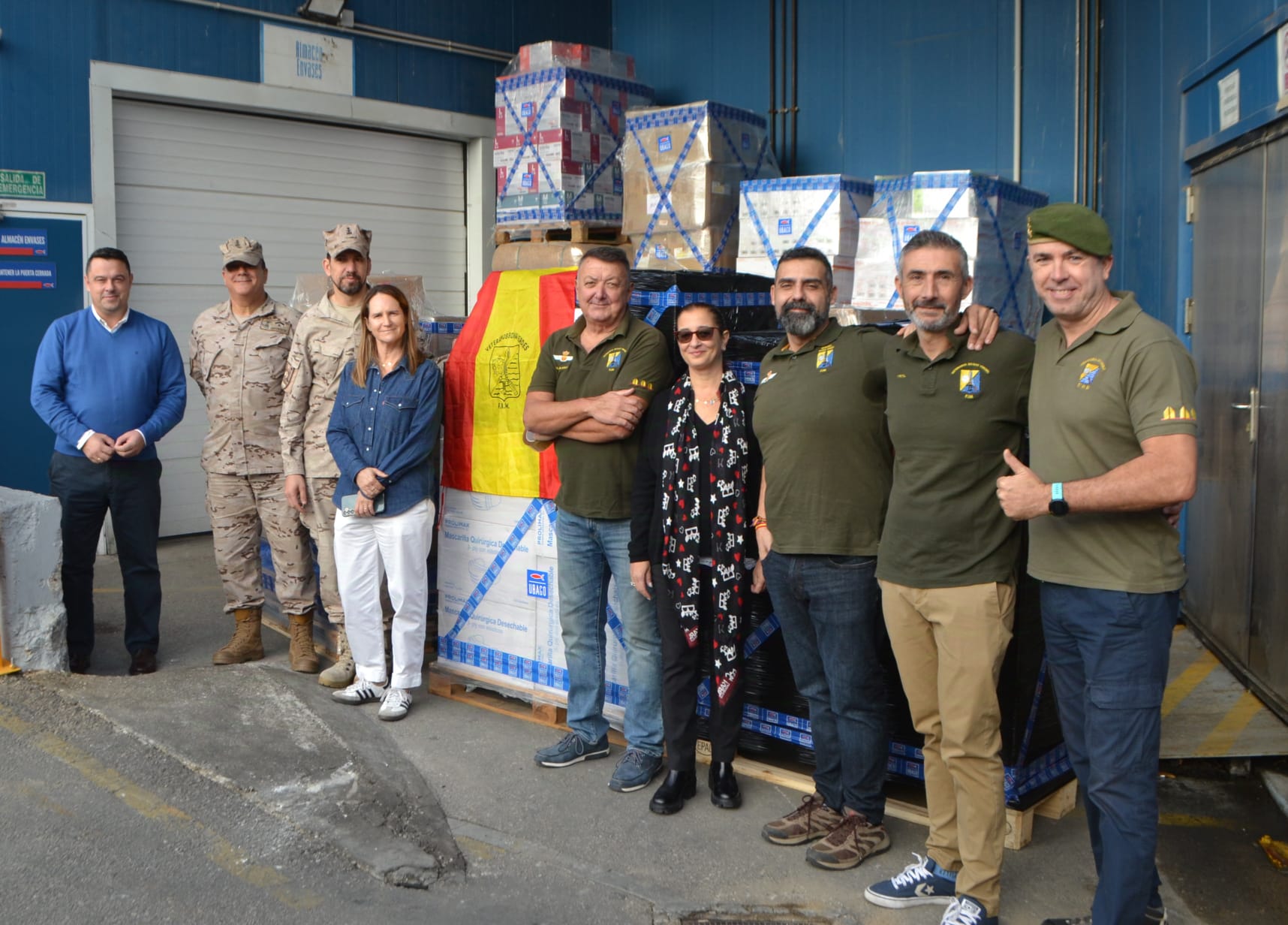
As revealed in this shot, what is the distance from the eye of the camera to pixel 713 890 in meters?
3.91

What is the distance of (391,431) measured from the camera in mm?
5359

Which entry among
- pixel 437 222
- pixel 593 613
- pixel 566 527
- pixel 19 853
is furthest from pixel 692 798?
pixel 437 222

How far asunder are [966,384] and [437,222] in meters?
8.31

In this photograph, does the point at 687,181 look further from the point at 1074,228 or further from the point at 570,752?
the point at 1074,228

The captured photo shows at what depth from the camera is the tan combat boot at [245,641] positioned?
6242 millimetres

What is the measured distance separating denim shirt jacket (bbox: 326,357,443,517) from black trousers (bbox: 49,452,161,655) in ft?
4.03

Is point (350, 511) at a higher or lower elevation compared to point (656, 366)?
lower

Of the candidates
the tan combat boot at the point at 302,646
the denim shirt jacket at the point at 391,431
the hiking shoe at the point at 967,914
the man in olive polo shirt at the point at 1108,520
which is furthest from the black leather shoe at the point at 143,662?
the man in olive polo shirt at the point at 1108,520

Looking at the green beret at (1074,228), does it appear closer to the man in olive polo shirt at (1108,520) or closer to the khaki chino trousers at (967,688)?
the man in olive polo shirt at (1108,520)

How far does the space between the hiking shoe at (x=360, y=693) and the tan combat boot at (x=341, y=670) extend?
122 millimetres

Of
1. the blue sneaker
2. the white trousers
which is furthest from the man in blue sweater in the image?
the blue sneaker

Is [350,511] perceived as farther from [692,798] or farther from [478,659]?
[692,798]

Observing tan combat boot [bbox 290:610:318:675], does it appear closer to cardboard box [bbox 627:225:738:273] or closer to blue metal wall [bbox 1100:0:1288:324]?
cardboard box [bbox 627:225:738:273]

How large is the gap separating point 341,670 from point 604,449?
211 cm
